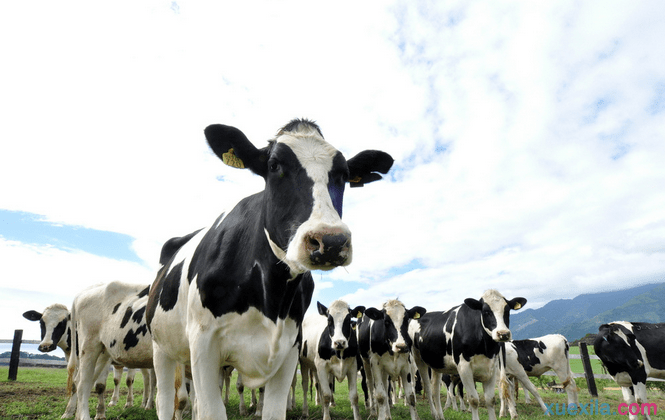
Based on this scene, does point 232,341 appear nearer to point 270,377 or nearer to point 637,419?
point 270,377

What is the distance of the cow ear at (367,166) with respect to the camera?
338 centimetres

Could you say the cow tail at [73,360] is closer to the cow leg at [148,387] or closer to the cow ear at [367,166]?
the cow leg at [148,387]

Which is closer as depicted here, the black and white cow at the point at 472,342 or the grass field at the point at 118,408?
the grass field at the point at 118,408

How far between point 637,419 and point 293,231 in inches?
446

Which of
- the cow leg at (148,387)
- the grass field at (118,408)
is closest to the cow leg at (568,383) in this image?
the grass field at (118,408)

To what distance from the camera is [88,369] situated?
764 cm

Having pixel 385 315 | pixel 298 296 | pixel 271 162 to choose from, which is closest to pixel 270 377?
pixel 298 296

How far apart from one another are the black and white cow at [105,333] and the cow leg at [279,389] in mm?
5186

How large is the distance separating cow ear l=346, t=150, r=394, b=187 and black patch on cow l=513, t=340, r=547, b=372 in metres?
12.5

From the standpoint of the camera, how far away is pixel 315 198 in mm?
2381

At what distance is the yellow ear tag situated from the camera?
311cm

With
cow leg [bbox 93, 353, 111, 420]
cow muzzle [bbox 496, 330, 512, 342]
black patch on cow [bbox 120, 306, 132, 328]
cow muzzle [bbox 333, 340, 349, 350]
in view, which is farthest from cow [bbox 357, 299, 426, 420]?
cow leg [bbox 93, 353, 111, 420]

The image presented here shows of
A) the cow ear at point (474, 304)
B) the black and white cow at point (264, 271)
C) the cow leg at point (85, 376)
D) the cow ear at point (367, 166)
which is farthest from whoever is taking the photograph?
the cow ear at point (474, 304)

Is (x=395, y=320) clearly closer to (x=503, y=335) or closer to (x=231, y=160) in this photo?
(x=503, y=335)
